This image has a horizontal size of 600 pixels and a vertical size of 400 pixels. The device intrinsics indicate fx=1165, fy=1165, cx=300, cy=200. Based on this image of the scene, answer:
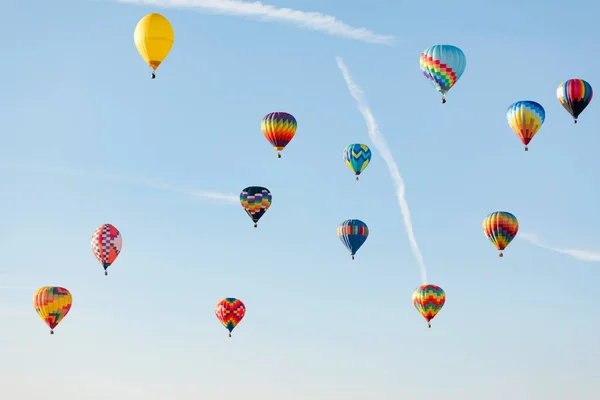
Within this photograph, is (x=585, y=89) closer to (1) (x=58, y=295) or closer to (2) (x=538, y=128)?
(2) (x=538, y=128)

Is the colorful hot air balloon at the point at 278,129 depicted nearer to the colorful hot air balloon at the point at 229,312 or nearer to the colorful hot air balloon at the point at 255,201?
the colorful hot air balloon at the point at 255,201

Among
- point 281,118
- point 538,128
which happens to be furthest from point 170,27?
point 538,128

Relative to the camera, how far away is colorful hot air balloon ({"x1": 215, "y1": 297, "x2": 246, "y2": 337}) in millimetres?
107562

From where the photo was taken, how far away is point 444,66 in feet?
306

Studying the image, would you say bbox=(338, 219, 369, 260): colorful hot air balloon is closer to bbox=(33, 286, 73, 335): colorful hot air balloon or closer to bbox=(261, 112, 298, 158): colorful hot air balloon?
bbox=(261, 112, 298, 158): colorful hot air balloon

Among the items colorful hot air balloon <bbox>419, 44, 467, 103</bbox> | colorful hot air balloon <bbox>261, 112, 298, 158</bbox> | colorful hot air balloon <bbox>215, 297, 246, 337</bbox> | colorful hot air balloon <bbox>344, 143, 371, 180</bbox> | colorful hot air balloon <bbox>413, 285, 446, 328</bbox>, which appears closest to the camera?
colorful hot air balloon <bbox>419, 44, 467, 103</bbox>

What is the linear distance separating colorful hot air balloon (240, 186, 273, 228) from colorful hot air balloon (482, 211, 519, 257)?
62.1 feet

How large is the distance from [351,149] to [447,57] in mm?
12996

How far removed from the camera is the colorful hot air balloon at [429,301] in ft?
341

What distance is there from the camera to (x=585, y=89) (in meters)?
95.6

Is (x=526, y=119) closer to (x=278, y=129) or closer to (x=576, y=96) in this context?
(x=576, y=96)

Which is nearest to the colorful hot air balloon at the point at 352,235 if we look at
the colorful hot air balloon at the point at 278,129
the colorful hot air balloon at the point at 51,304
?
the colorful hot air balloon at the point at 278,129

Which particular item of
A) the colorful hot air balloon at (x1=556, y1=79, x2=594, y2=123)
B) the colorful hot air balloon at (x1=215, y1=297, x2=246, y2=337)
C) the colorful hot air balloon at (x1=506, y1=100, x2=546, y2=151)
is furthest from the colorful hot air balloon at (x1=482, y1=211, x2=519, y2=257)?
the colorful hot air balloon at (x1=215, y1=297, x2=246, y2=337)

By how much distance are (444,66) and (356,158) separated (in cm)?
1259
